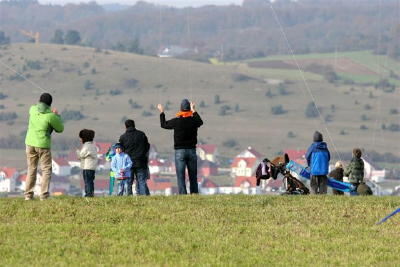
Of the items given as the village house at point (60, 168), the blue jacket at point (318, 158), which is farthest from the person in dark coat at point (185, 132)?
the village house at point (60, 168)

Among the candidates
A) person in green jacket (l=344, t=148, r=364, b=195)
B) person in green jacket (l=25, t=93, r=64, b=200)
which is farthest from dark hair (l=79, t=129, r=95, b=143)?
person in green jacket (l=344, t=148, r=364, b=195)

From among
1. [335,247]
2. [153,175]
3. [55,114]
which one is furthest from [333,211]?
[153,175]

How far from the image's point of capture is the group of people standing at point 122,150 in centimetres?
2102

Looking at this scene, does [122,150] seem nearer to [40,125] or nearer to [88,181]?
[88,181]

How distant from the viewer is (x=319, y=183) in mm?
25156

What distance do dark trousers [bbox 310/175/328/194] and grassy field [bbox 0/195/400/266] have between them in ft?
11.0

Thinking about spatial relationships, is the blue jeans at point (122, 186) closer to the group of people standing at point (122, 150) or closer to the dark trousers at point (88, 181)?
the group of people standing at point (122, 150)

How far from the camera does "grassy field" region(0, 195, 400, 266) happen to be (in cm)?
1595

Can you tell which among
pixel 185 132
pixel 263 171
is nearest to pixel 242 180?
pixel 263 171

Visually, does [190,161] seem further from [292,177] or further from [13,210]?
[13,210]

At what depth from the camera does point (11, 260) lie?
50.9 feet

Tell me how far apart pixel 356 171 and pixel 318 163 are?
1569 millimetres

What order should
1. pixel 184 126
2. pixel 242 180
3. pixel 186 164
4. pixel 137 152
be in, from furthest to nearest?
pixel 242 180
pixel 137 152
pixel 186 164
pixel 184 126

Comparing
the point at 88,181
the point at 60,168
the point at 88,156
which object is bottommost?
the point at 88,181
